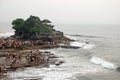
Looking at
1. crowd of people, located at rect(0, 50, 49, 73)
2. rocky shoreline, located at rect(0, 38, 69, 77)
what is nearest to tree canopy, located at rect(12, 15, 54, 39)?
rocky shoreline, located at rect(0, 38, 69, 77)

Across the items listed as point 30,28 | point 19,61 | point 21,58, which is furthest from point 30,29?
point 19,61

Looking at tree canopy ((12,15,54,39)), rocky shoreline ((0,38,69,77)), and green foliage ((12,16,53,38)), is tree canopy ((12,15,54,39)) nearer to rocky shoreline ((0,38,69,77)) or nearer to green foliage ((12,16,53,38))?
green foliage ((12,16,53,38))

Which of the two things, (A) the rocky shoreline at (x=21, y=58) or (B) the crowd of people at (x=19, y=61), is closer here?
(B) the crowd of people at (x=19, y=61)

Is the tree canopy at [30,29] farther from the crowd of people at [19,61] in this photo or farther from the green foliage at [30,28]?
the crowd of people at [19,61]

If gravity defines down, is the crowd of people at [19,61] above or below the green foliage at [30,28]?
below

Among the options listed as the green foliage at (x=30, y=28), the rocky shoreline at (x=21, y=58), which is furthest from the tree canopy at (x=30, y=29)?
the rocky shoreline at (x=21, y=58)

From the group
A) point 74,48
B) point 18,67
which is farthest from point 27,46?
point 18,67

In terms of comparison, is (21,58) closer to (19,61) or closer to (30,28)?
(19,61)

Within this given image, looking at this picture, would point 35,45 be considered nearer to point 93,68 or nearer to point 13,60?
point 13,60

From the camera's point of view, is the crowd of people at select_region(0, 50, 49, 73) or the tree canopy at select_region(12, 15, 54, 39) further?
the tree canopy at select_region(12, 15, 54, 39)

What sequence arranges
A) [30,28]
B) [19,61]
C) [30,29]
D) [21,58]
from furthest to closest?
[30,28] → [30,29] → [21,58] → [19,61]

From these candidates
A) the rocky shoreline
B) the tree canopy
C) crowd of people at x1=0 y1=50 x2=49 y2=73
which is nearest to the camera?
crowd of people at x1=0 y1=50 x2=49 y2=73

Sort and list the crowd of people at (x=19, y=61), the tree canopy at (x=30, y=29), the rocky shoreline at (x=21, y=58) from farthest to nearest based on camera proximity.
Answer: the tree canopy at (x=30, y=29) < the rocky shoreline at (x=21, y=58) < the crowd of people at (x=19, y=61)

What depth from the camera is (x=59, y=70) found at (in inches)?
1688
